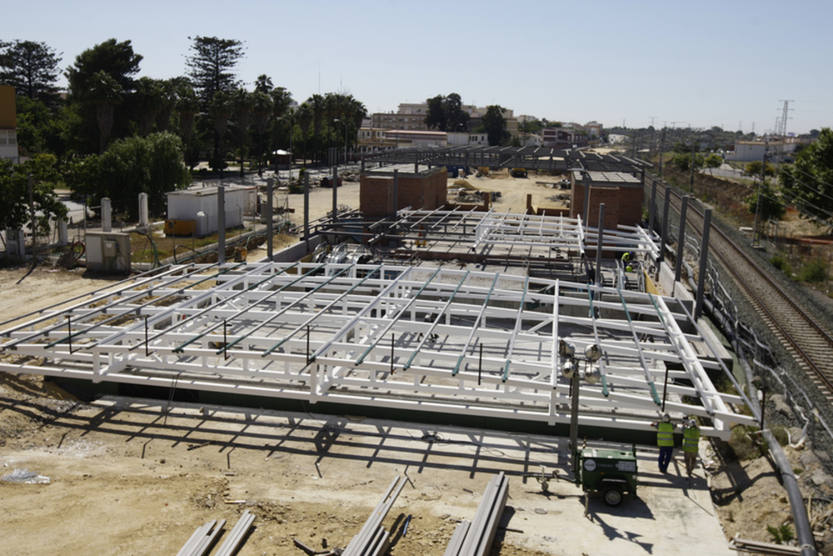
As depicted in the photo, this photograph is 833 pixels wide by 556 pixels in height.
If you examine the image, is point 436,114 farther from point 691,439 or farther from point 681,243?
point 691,439

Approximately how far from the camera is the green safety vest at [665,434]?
11828 mm

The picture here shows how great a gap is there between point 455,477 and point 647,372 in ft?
13.1

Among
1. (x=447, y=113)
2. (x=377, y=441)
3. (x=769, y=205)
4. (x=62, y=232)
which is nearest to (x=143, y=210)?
(x=62, y=232)

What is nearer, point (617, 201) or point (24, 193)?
point (24, 193)

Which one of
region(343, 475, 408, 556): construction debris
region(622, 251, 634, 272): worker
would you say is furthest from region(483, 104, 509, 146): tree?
region(343, 475, 408, 556): construction debris

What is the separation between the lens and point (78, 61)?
194ft

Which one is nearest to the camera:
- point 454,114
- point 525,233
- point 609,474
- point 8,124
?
point 609,474

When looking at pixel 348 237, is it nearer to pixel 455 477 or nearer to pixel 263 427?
pixel 263 427

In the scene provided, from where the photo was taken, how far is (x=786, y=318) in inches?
966

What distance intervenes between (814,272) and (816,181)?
14877 mm

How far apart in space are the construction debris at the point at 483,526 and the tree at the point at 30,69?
85.5 meters

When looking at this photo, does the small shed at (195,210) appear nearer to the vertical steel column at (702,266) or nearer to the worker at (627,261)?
the worker at (627,261)

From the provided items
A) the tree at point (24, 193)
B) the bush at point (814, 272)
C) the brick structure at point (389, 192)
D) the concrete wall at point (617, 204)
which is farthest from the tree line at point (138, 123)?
the bush at point (814, 272)

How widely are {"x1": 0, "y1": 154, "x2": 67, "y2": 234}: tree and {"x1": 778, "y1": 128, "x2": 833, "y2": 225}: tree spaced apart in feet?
127
